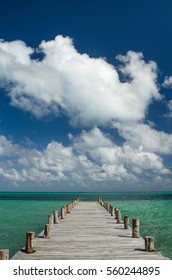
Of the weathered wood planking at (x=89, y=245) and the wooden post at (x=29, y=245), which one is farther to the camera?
the wooden post at (x=29, y=245)

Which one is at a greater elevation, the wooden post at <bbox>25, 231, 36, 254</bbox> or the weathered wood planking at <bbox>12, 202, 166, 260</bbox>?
the wooden post at <bbox>25, 231, 36, 254</bbox>

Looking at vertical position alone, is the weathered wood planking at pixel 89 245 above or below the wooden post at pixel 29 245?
below

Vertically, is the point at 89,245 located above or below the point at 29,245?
Answer: below

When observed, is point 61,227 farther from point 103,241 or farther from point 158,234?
point 158,234

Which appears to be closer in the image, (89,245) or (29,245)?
(29,245)

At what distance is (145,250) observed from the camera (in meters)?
12.9

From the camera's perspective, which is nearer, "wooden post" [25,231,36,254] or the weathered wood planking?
the weathered wood planking

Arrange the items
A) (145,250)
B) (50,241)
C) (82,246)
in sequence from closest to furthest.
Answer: (145,250)
(82,246)
(50,241)
